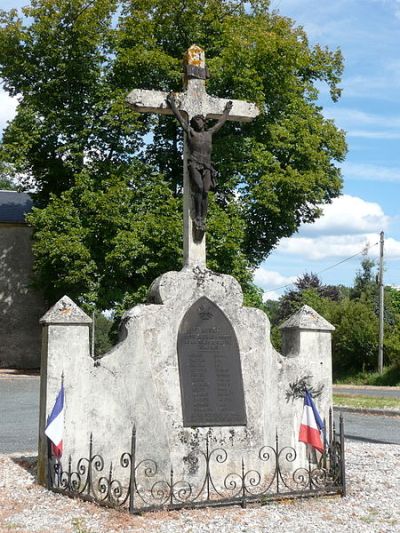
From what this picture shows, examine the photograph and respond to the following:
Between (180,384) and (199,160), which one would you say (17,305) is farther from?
(180,384)

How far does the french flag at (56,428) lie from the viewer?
729cm

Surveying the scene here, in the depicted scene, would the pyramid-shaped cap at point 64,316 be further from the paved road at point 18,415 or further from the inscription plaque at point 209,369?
the paved road at point 18,415

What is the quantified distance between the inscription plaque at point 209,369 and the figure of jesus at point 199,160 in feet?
3.84

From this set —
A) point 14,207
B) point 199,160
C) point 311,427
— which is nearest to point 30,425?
point 311,427

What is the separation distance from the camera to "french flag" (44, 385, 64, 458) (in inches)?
287

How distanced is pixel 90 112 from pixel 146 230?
563cm

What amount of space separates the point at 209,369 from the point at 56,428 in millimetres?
1842

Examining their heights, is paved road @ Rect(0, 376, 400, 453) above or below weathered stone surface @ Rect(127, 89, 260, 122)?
below

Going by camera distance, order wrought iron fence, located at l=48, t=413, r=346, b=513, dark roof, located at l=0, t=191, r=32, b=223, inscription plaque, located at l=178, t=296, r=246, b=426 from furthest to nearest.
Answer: dark roof, located at l=0, t=191, r=32, b=223, inscription plaque, located at l=178, t=296, r=246, b=426, wrought iron fence, located at l=48, t=413, r=346, b=513

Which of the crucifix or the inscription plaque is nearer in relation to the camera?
→ the inscription plaque

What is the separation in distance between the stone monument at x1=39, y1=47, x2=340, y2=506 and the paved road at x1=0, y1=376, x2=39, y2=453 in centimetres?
360

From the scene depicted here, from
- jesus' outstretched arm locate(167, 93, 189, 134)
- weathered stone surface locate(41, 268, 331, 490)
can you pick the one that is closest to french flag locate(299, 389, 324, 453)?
weathered stone surface locate(41, 268, 331, 490)

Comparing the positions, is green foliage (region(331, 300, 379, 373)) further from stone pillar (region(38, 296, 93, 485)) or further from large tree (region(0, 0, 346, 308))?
stone pillar (region(38, 296, 93, 485))

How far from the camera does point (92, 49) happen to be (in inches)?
982
